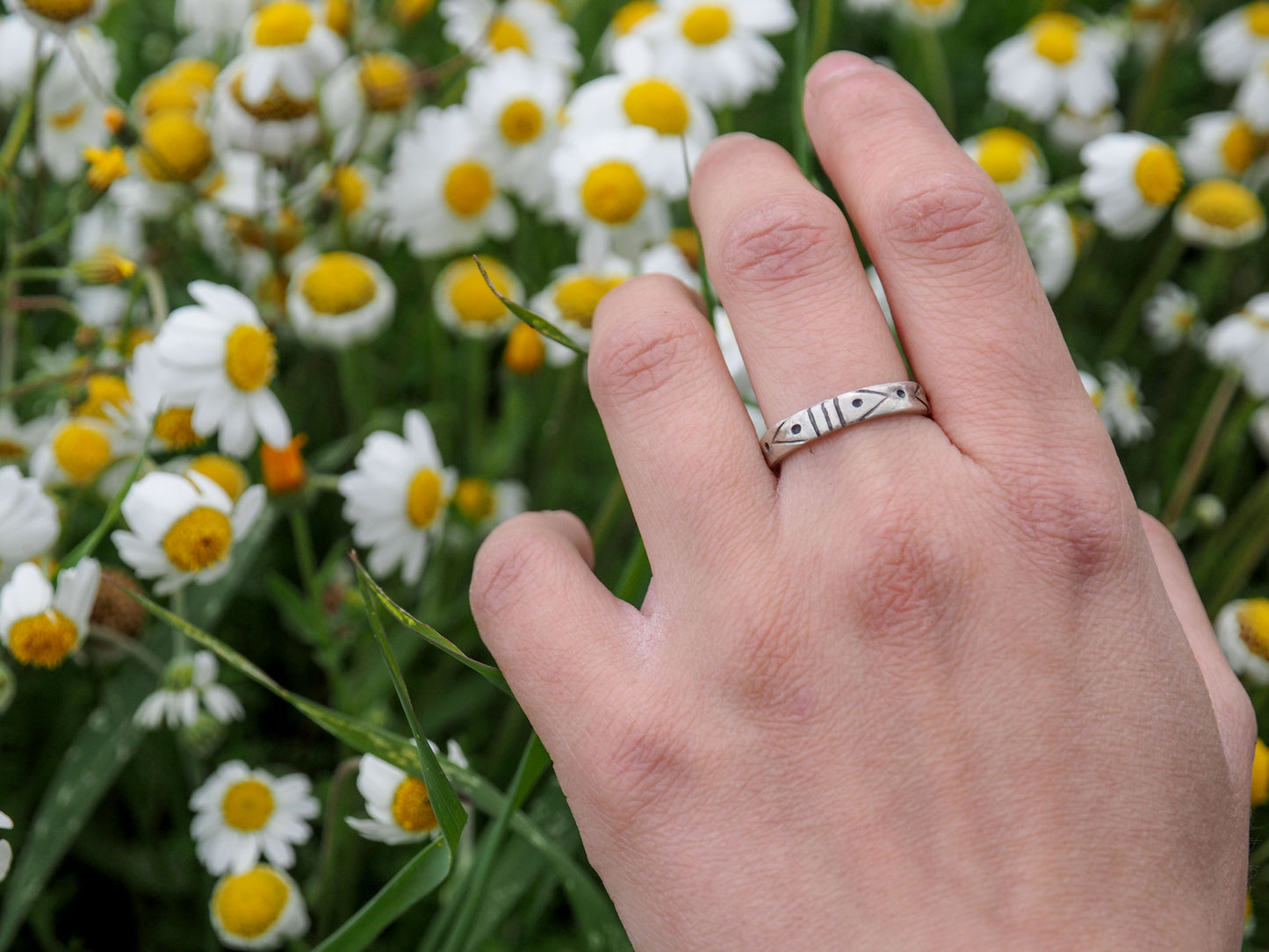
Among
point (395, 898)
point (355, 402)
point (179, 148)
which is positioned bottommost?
point (355, 402)

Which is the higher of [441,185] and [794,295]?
[794,295]

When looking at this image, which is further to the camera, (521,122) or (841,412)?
(521,122)

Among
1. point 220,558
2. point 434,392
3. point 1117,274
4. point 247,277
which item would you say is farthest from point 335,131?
point 1117,274

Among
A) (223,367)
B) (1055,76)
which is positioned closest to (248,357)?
(223,367)

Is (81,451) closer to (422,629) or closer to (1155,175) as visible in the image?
(422,629)

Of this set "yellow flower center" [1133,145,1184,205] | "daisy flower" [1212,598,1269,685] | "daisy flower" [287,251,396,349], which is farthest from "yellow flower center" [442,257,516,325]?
"daisy flower" [1212,598,1269,685]

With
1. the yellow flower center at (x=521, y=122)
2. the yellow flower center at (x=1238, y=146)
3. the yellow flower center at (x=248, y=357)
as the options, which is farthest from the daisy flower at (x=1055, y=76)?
the yellow flower center at (x=248, y=357)

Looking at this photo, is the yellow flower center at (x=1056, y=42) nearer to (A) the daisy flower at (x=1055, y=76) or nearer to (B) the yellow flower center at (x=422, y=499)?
(A) the daisy flower at (x=1055, y=76)
